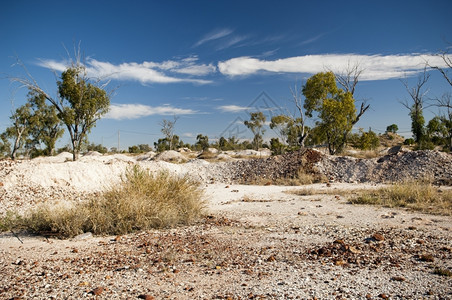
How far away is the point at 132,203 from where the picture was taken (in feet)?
16.8

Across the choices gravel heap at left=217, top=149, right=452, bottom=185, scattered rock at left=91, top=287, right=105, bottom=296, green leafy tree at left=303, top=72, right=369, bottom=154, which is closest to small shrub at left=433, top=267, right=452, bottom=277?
scattered rock at left=91, top=287, right=105, bottom=296

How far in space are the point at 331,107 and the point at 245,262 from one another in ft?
59.9

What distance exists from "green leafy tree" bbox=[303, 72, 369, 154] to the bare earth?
14.6 m

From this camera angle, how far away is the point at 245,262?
11.5 feet

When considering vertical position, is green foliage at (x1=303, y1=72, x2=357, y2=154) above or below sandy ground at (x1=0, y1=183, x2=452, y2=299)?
above

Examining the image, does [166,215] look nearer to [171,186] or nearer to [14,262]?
[171,186]

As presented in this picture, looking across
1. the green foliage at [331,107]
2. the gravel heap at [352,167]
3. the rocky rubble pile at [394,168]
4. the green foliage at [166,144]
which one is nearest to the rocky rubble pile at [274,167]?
the gravel heap at [352,167]

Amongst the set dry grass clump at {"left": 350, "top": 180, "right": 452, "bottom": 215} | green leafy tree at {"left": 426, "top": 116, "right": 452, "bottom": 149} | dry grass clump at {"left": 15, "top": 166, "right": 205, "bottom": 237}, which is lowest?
dry grass clump at {"left": 350, "top": 180, "right": 452, "bottom": 215}

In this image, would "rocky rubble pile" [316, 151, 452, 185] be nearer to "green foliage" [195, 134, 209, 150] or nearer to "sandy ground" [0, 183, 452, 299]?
"sandy ground" [0, 183, 452, 299]

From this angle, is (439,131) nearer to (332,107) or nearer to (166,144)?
(332,107)

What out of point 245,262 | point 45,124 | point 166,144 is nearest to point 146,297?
point 245,262

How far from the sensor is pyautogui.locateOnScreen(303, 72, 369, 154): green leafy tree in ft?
65.3

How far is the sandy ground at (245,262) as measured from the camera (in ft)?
9.11

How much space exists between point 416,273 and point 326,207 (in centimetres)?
427
